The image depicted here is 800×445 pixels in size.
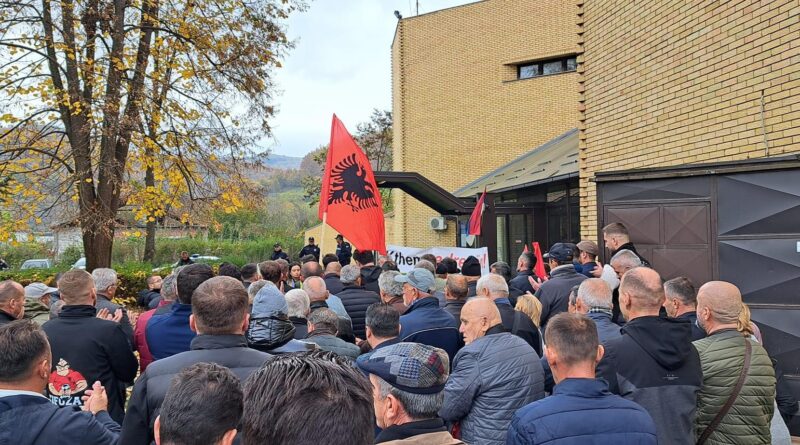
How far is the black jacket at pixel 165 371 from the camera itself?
2836 mm

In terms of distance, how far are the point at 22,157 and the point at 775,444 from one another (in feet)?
49.4

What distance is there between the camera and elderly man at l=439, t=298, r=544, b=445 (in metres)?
3.63

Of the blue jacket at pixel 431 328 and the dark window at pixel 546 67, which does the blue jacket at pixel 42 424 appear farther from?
the dark window at pixel 546 67

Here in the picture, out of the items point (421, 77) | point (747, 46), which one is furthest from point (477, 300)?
point (421, 77)

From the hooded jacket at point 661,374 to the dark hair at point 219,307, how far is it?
78.0 inches

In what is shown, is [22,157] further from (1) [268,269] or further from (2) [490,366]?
(2) [490,366]

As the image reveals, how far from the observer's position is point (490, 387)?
367 cm

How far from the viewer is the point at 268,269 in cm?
723

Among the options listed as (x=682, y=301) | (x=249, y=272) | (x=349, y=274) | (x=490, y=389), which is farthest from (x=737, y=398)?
(x=249, y=272)

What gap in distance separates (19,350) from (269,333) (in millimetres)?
1260

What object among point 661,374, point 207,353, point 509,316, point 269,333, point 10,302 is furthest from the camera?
point 509,316

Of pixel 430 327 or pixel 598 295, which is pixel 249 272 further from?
pixel 598 295

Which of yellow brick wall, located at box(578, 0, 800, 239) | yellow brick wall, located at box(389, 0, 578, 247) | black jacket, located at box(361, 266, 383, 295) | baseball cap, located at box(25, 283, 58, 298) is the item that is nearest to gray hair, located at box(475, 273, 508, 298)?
black jacket, located at box(361, 266, 383, 295)

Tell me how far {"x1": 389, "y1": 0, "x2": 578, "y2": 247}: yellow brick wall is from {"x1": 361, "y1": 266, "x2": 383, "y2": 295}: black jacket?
16.0 m
